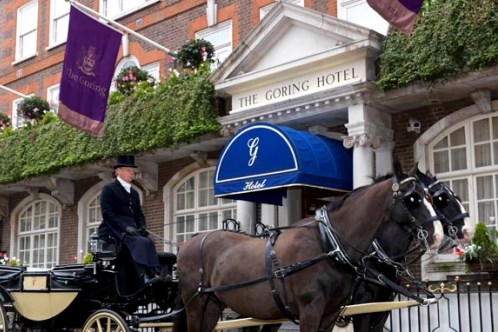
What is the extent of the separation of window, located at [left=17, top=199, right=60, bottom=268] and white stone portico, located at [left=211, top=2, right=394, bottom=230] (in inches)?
337

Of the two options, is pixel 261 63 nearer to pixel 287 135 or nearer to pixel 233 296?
pixel 287 135

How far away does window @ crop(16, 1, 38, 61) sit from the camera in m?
22.7

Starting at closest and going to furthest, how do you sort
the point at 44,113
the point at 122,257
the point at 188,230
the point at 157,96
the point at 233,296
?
the point at 233,296 < the point at 122,257 < the point at 157,96 < the point at 188,230 < the point at 44,113

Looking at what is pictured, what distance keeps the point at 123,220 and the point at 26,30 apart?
672 inches

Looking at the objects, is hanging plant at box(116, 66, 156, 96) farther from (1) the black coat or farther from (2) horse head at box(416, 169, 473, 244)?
(2) horse head at box(416, 169, 473, 244)

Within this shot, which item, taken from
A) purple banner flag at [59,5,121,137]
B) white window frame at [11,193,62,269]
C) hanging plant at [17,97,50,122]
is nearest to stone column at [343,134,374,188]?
purple banner flag at [59,5,121,137]

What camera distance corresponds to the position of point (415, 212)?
582cm

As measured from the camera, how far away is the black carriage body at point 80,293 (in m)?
7.79

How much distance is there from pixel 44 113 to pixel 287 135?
32.7ft

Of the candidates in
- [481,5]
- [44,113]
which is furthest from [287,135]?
[44,113]

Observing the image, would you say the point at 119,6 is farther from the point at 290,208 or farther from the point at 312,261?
the point at 312,261

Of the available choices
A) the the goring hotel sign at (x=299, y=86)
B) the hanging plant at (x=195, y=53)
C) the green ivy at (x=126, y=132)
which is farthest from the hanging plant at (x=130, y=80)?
the the goring hotel sign at (x=299, y=86)

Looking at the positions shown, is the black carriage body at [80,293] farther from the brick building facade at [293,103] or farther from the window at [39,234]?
the window at [39,234]

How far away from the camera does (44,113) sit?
18391 millimetres
